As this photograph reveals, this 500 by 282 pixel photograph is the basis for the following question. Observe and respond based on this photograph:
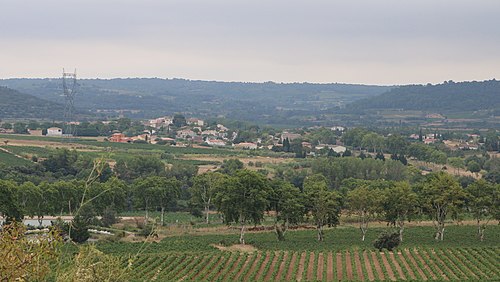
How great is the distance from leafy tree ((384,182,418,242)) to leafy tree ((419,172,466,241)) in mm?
887

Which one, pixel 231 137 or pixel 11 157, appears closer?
pixel 11 157

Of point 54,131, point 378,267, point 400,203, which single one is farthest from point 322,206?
point 54,131

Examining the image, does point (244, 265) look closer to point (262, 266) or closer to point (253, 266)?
point (253, 266)

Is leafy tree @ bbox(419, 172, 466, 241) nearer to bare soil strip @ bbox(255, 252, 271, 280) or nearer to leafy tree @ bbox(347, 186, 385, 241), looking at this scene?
leafy tree @ bbox(347, 186, 385, 241)

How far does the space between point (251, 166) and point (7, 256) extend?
262 ft

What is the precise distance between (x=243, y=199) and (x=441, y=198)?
13.6 m

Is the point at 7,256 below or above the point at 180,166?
above

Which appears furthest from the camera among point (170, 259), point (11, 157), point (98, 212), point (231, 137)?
point (231, 137)

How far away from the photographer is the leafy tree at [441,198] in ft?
147

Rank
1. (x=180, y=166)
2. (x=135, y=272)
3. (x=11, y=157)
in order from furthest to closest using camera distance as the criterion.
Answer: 1. (x=11, y=157)
2. (x=180, y=166)
3. (x=135, y=272)

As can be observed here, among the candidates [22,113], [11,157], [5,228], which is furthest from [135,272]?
[22,113]

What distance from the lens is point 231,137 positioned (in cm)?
14900

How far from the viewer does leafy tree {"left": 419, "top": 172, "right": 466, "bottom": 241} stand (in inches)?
1764

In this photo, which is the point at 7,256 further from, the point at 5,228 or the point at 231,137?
the point at 231,137
